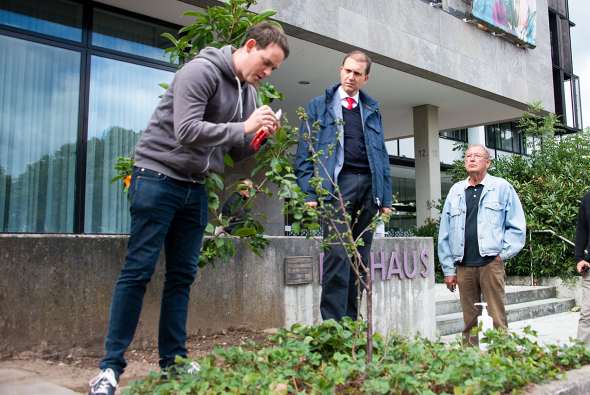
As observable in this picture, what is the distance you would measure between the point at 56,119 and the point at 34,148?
1.55 ft

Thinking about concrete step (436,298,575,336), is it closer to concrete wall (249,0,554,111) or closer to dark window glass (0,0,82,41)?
concrete wall (249,0,554,111)

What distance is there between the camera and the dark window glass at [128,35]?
7.74 metres

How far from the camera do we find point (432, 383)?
2.87 m

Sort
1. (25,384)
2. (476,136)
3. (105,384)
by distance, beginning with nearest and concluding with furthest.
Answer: (105,384) → (25,384) → (476,136)

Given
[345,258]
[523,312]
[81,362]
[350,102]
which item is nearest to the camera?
[345,258]

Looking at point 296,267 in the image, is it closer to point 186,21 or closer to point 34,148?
point 34,148

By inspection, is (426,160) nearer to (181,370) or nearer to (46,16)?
(46,16)

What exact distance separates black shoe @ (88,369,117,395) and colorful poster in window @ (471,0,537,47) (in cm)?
1155

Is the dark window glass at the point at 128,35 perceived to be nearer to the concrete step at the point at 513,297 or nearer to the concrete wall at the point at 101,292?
the concrete wall at the point at 101,292

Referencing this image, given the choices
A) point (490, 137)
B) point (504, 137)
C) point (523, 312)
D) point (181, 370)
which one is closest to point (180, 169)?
point (181, 370)

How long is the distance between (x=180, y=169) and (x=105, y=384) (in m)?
1.05

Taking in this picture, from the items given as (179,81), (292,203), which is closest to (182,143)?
(179,81)

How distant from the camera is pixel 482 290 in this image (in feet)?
16.3

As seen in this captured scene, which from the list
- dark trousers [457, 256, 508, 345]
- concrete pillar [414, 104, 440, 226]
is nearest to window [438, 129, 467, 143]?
concrete pillar [414, 104, 440, 226]
